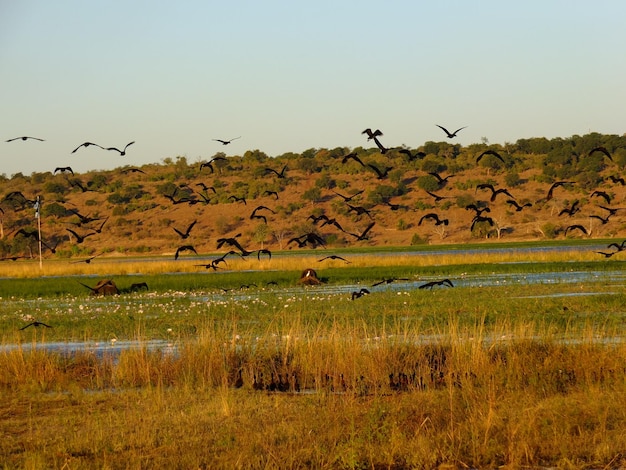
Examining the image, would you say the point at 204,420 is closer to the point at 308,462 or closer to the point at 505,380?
the point at 308,462

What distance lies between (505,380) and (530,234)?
79.2 meters

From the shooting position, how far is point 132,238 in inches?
4373

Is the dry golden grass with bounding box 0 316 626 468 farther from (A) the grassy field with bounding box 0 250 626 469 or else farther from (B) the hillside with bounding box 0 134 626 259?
(B) the hillside with bounding box 0 134 626 259

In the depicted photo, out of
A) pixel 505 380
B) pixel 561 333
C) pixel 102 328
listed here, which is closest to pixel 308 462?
pixel 505 380

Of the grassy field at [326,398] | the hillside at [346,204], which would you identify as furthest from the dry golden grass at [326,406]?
the hillside at [346,204]

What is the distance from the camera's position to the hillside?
98.4m

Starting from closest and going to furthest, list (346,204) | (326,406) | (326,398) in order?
(326,406)
(326,398)
(346,204)

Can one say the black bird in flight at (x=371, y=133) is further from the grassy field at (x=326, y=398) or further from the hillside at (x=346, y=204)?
the hillside at (x=346, y=204)

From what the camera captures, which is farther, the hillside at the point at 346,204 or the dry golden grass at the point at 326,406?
the hillside at the point at 346,204

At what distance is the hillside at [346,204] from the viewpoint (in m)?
98.4

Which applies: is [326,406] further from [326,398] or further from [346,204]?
[346,204]

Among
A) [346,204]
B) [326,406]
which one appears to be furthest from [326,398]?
[346,204]

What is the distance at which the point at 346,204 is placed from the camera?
109 metres

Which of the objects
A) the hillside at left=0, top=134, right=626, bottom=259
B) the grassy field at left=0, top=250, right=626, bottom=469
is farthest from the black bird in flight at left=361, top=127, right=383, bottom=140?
the hillside at left=0, top=134, right=626, bottom=259
